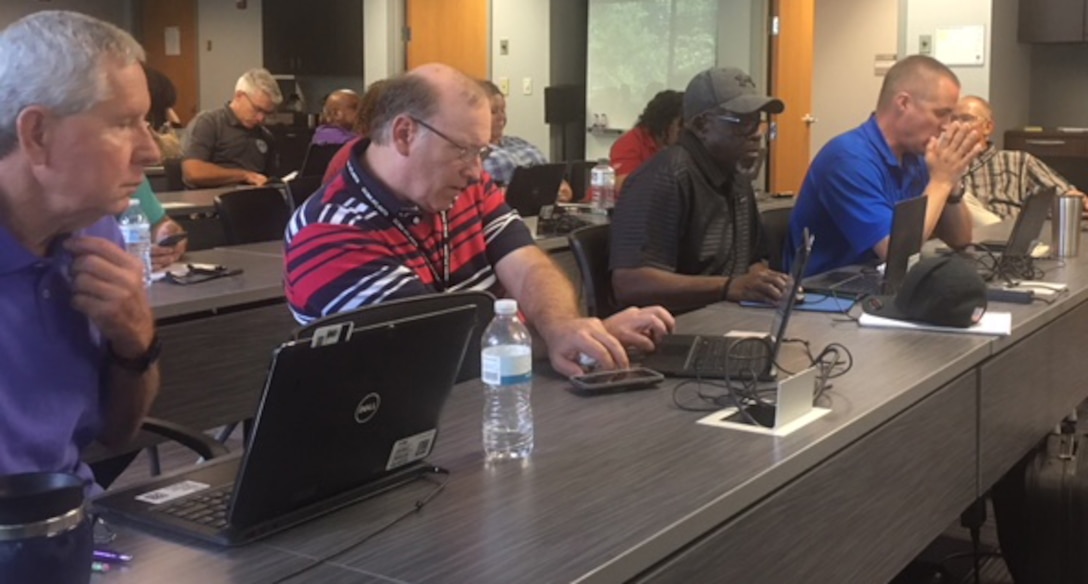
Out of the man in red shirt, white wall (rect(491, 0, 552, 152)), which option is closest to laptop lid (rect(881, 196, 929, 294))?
the man in red shirt

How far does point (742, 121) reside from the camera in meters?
3.29

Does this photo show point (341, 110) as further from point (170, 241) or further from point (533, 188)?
point (170, 241)

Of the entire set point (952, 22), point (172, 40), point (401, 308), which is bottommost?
point (401, 308)

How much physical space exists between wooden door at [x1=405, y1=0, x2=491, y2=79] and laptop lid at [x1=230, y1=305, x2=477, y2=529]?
801cm

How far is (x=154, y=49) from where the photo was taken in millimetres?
11594

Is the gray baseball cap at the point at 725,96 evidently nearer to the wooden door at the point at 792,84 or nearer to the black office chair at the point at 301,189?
the black office chair at the point at 301,189

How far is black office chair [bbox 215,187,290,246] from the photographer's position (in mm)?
4312

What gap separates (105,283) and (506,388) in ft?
1.89

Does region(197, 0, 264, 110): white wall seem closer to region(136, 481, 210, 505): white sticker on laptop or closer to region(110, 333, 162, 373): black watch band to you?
region(110, 333, 162, 373): black watch band

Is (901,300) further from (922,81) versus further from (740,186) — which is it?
(922,81)

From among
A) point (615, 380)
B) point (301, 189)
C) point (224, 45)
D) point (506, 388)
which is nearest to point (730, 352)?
A: point (615, 380)

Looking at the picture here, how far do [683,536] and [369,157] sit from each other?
117 centimetres

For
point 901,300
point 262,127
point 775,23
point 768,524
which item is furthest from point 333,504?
point 775,23

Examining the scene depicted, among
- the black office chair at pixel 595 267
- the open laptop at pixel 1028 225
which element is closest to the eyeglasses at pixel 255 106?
the black office chair at pixel 595 267
